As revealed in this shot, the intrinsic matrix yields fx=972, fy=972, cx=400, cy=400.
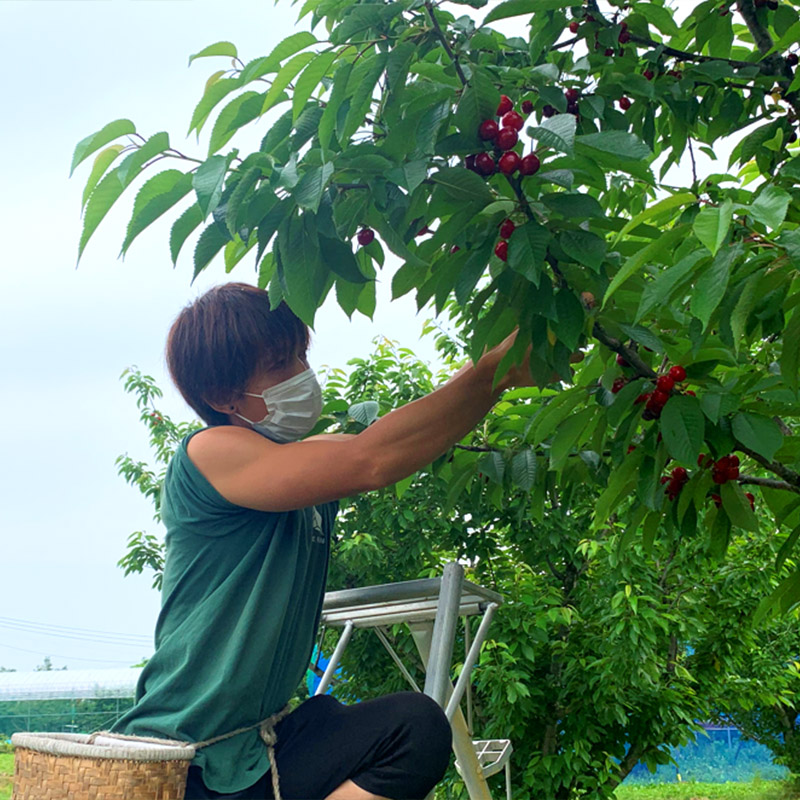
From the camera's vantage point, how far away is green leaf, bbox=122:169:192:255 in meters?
0.93

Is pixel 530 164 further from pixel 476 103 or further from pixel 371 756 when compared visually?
pixel 371 756

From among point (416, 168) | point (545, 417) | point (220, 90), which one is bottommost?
point (545, 417)

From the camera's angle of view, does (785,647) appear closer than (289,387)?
No

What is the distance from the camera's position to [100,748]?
39.8 inches

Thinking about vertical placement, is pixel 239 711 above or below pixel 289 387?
below

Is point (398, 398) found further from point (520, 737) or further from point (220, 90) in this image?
point (220, 90)

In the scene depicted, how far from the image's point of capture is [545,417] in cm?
135

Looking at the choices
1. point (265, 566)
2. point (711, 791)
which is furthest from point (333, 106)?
point (711, 791)

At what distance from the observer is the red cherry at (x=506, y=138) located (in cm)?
100

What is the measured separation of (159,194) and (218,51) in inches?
8.1

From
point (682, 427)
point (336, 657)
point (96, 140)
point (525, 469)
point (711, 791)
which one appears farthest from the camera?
point (711, 791)

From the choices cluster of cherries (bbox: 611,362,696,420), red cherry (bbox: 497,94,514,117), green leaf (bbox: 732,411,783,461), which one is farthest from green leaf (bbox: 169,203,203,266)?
green leaf (bbox: 732,411,783,461)

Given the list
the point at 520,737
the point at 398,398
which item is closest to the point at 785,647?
the point at 520,737

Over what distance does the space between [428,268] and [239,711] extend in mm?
585
